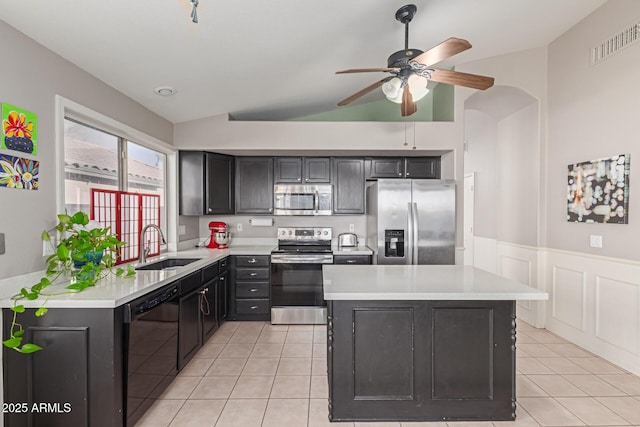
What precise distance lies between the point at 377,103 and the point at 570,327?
137 inches

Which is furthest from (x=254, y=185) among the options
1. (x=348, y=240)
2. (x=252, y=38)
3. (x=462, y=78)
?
(x=462, y=78)


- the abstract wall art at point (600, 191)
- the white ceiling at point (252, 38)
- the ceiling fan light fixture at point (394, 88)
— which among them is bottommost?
the abstract wall art at point (600, 191)

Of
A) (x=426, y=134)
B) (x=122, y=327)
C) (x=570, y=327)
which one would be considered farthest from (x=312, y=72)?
(x=570, y=327)

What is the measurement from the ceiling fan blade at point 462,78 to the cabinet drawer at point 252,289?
112 inches

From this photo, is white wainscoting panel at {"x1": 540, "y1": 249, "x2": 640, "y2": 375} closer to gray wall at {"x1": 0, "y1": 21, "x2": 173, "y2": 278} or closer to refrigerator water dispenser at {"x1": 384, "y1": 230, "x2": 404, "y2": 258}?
refrigerator water dispenser at {"x1": 384, "y1": 230, "x2": 404, "y2": 258}

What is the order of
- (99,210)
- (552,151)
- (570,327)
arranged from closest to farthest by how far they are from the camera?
(99,210) → (570,327) → (552,151)

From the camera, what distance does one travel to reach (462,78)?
2.25 metres

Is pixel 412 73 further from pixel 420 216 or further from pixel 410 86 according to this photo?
pixel 420 216

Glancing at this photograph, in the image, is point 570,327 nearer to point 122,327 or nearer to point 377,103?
point 377,103

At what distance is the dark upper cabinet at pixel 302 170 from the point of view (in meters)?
4.25

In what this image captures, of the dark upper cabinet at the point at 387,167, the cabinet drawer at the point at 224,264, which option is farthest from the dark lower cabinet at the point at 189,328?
the dark upper cabinet at the point at 387,167

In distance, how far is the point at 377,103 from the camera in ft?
15.1

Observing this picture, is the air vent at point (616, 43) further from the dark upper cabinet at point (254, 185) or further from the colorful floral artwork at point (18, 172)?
the colorful floral artwork at point (18, 172)

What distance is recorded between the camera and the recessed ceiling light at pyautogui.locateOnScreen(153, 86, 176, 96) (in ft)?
9.53
